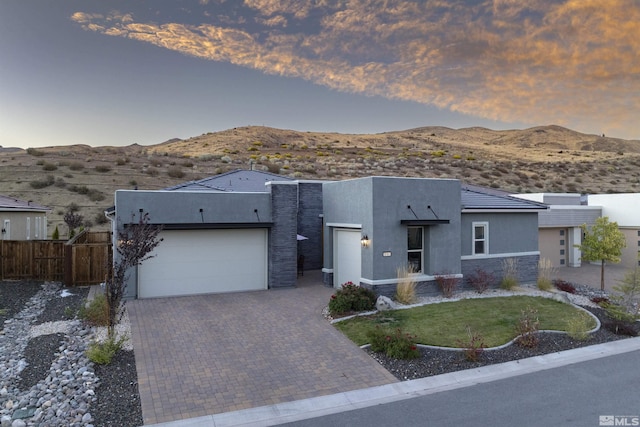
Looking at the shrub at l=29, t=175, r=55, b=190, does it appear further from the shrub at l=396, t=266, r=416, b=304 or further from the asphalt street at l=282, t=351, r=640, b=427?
the asphalt street at l=282, t=351, r=640, b=427

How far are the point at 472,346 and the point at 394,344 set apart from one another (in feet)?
5.60

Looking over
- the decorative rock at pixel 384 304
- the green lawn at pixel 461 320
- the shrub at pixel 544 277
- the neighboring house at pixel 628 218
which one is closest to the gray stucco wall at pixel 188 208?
the decorative rock at pixel 384 304

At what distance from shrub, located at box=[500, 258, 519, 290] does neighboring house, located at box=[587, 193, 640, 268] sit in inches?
414

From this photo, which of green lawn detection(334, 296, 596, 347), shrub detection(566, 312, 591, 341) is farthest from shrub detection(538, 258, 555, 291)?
shrub detection(566, 312, 591, 341)

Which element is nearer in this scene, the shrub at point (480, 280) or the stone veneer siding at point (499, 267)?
the shrub at point (480, 280)

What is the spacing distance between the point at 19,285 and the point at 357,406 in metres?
14.9

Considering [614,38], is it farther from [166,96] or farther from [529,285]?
[166,96]

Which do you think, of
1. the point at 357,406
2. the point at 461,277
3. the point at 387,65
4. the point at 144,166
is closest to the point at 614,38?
the point at 387,65

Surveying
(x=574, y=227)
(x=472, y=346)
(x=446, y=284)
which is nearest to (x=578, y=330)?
(x=472, y=346)

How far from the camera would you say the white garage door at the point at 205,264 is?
1401cm

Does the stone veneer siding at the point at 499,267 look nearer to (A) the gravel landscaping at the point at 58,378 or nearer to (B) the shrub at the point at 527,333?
(B) the shrub at the point at 527,333

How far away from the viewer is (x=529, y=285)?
54.0 feet

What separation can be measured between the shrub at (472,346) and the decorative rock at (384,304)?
8.78 ft

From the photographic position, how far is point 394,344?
28.7ft
